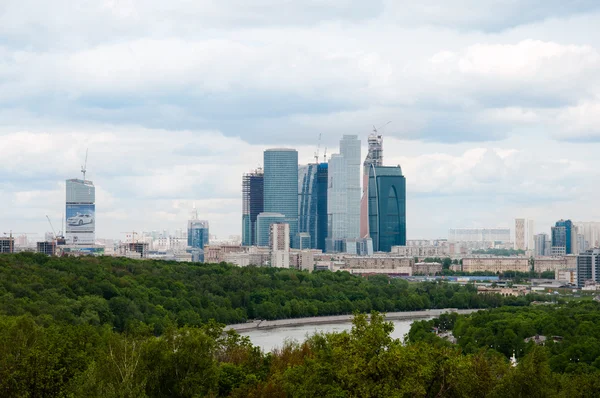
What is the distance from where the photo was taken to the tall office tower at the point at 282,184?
586 ft

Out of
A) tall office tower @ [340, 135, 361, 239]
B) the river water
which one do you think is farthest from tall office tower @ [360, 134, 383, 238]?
the river water

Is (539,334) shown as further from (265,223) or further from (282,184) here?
(282,184)

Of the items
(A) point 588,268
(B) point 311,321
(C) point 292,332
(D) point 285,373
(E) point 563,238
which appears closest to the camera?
(D) point 285,373

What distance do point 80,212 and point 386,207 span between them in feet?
190

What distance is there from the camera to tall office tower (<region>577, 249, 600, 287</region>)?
108000mm

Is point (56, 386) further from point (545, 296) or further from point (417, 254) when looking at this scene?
point (417, 254)

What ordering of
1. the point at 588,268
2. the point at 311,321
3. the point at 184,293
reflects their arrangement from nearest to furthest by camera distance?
1. the point at 184,293
2. the point at 311,321
3. the point at 588,268

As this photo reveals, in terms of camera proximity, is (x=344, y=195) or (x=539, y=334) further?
(x=344, y=195)

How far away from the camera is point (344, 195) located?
19112 cm

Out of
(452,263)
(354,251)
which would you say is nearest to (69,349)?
(452,263)

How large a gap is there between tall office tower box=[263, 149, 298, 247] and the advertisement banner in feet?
105

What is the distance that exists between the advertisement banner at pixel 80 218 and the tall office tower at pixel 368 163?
49.1 m

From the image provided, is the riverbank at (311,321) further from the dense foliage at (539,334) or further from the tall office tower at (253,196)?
the tall office tower at (253,196)

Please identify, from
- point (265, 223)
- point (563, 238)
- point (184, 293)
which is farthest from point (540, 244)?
point (184, 293)
